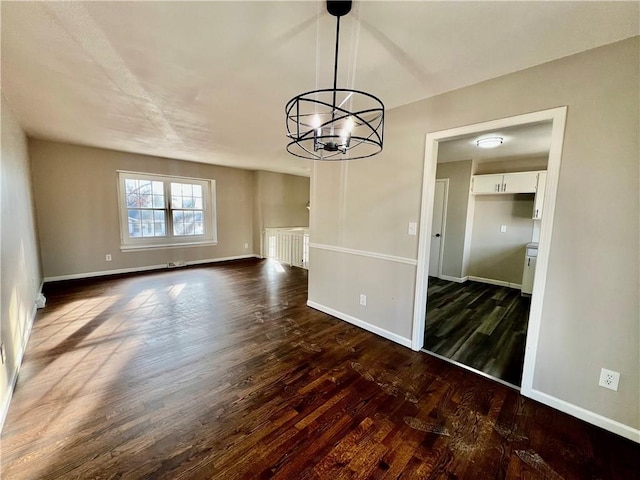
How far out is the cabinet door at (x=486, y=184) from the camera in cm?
451

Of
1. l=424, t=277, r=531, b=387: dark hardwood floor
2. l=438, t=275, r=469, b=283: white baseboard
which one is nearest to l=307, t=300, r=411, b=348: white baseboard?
l=424, t=277, r=531, b=387: dark hardwood floor

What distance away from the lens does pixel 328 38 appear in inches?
64.3

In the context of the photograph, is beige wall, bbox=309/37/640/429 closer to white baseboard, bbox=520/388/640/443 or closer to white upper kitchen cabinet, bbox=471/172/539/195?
white baseboard, bbox=520/388/640/443

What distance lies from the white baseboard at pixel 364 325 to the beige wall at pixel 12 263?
2724 millimetres

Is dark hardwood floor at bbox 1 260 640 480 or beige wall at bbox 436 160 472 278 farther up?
beige wall at bbox 436 160 472 278

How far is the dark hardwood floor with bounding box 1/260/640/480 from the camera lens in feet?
4.64

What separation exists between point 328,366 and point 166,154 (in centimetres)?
491

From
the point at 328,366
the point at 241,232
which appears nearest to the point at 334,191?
the point at 328,366

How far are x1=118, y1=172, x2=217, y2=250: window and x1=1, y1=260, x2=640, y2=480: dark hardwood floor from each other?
2.64 metres

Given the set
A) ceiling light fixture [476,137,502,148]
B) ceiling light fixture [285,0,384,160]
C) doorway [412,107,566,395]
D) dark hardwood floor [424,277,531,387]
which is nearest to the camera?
ceiling light fixture [285,0,384,160]

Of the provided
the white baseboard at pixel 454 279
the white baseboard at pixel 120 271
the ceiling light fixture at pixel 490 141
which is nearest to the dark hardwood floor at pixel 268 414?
the white baseboard at pixel 120 271

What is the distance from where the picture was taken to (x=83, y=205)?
4.64 metres

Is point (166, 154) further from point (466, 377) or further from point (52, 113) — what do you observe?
point (466, 377)

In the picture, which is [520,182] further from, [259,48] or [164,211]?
[164,211]
